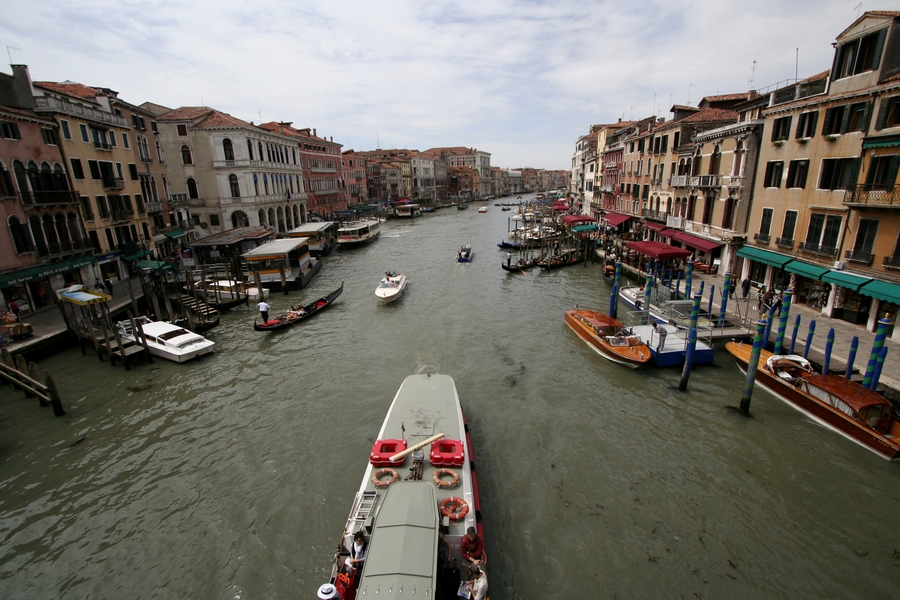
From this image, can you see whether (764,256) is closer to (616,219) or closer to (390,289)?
(390,289)

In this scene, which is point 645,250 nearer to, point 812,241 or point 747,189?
point 747,189

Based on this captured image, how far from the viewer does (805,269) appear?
68.9ft

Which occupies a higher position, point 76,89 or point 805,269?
point 76,89

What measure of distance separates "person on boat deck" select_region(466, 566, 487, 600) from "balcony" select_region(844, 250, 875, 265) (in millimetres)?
21025

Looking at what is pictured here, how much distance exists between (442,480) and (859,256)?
2071 centimetres

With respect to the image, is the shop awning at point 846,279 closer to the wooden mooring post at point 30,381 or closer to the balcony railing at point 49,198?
the wooden mooring post at point 30,381

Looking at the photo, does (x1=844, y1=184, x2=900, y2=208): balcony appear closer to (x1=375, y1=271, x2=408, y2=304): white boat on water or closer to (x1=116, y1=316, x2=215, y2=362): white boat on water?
(x1=375, y1=271, x2=408, y2=304): white boat on water

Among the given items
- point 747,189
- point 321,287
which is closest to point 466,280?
point 321,287

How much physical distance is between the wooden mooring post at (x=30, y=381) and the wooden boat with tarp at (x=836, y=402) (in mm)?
26141

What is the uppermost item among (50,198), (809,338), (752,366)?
(50,198)

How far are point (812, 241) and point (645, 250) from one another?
924 centimetres

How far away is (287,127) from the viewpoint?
6638 cm

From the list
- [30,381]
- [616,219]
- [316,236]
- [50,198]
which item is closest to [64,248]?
[50,198]

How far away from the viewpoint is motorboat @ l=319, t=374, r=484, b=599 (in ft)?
23.5
